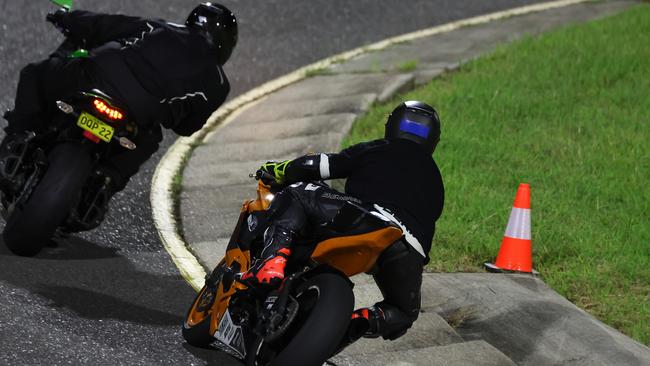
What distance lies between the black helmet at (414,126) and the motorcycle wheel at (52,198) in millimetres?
1947

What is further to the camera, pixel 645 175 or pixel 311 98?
pixel 311 98

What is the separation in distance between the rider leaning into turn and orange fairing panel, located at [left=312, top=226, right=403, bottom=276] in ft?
0.53

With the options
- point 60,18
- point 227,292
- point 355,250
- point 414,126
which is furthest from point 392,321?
point 60,18

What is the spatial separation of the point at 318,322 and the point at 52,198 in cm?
233

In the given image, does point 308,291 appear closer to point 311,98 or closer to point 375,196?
point 375,196

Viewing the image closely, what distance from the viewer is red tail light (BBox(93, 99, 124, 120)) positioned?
7.71 m

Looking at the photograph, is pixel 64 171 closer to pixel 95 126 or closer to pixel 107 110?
pixel 95 126

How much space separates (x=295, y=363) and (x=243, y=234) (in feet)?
3.79

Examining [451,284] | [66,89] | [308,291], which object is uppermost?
[66,89]

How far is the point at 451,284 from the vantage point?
8.47 meters

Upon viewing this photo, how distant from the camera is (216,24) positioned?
27.5ft

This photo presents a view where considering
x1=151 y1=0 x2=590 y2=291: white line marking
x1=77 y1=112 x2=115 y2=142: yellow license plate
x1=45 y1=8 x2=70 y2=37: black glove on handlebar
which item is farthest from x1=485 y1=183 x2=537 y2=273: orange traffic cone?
x1=45 y1=8 x2=70 y2=37: black glove on handlebar

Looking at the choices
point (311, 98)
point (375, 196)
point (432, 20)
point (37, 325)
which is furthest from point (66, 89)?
point (432, 20)

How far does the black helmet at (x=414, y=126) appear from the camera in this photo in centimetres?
686
